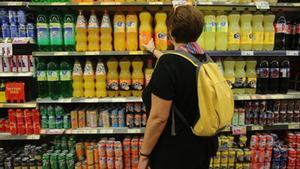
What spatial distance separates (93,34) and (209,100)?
163 cm

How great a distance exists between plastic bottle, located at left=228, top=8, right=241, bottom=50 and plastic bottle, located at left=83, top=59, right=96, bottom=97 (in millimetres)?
1502

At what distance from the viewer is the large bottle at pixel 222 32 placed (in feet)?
8.71

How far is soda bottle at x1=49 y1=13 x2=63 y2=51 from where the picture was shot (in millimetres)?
2613

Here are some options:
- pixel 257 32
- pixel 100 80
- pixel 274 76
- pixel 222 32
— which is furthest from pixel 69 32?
pixel 274 76

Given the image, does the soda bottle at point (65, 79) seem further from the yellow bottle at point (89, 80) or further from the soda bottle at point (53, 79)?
the yellow bottle at point (89, 80)

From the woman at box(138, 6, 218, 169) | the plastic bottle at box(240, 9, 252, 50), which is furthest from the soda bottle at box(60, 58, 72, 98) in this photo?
the plastic bottle at box(240, 9, 252, 50)

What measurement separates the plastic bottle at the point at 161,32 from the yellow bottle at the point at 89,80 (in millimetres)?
748

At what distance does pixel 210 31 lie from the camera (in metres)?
2.65

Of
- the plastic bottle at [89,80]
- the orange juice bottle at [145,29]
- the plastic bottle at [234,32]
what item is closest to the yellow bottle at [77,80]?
the plastic bottle at [89,80]

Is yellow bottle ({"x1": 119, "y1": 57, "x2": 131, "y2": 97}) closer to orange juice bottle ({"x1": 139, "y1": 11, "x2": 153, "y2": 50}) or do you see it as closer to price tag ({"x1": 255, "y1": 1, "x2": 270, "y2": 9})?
orange juice bottle ({"x1": 139, "y1": 11, "x2": 153, "y2": 50})

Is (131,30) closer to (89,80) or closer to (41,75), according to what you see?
(89,80)

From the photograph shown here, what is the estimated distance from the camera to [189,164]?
5.09 feet

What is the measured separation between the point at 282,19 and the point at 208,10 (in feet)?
2.67

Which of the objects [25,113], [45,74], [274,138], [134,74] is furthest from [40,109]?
[274,138]
